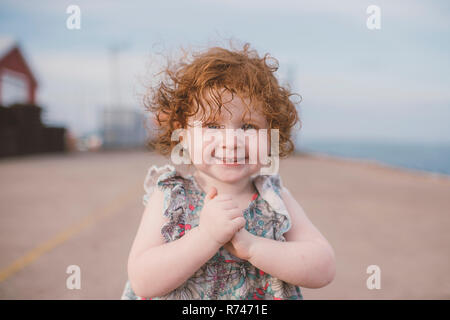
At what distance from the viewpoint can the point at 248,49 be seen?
1.46m

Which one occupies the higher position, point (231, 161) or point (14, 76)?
point (14, 76)

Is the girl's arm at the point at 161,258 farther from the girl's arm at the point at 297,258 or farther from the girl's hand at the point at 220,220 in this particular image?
the girl's arm at the point at 297,258

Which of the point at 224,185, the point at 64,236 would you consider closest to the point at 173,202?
the point at 224,185

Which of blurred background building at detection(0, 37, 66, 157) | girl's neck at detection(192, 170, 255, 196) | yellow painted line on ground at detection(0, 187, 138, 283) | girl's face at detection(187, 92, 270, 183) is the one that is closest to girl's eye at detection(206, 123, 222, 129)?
girl's face at detection(187, 92, 270, 183)

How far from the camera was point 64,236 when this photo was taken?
4359 millimetres

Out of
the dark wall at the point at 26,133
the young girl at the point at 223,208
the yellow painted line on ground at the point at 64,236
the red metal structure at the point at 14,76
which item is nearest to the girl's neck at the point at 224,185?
the young girl at the point at 223,208

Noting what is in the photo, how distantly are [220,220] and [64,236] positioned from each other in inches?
147

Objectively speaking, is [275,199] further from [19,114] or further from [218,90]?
[19,114]

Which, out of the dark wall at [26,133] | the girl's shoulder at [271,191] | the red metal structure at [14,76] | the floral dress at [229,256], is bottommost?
the dark wall at [26,133]

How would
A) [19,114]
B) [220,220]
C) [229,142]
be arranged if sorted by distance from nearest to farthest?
[220,220]
[229,142]
[19,114]

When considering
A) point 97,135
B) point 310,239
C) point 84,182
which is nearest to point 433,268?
point 310,239

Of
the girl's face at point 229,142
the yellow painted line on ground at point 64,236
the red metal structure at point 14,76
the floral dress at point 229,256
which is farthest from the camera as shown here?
the red metal structure at point 14,76

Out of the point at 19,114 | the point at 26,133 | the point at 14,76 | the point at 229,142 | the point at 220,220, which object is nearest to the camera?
the point at 220,220

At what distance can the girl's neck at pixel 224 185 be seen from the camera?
1.43m
